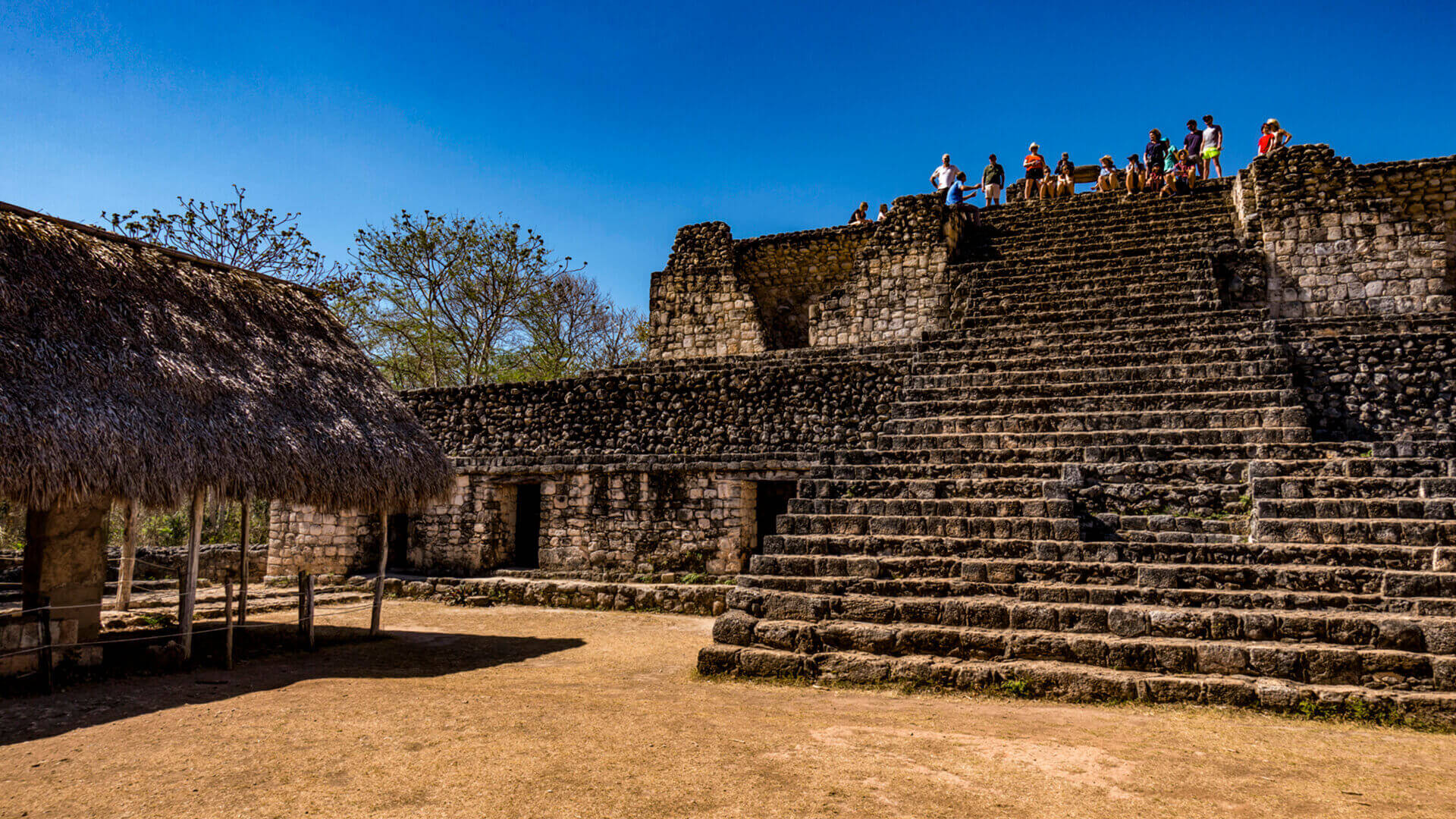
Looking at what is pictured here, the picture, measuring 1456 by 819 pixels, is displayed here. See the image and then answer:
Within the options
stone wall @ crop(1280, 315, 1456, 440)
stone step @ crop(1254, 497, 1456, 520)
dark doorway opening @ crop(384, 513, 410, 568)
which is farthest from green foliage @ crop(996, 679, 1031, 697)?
dark doorway opening @ crop(384, 513, 410, 568)

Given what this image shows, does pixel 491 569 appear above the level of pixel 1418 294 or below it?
below

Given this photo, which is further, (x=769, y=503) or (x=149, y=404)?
(x=769, y=503)

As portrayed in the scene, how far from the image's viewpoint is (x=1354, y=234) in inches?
435

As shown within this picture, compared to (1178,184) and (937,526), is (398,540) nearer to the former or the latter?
(937,526)

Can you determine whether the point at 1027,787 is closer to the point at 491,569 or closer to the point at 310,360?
the point at 310,360

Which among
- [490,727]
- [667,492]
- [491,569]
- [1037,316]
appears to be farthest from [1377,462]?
[491,569]

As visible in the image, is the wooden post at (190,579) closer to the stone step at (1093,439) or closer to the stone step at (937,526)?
the stone step at (937,526)

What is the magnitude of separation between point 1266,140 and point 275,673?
48.2 feet

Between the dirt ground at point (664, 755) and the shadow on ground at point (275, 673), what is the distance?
1.4 inches

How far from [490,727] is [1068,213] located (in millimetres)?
11613

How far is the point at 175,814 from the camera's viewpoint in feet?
10.6

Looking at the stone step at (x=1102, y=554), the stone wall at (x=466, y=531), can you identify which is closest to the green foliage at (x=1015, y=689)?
the stone step at (x=1102, y=554)

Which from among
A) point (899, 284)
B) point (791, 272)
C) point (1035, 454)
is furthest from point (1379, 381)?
point (791, 272)

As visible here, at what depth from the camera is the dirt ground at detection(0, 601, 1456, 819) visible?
3.29 m
